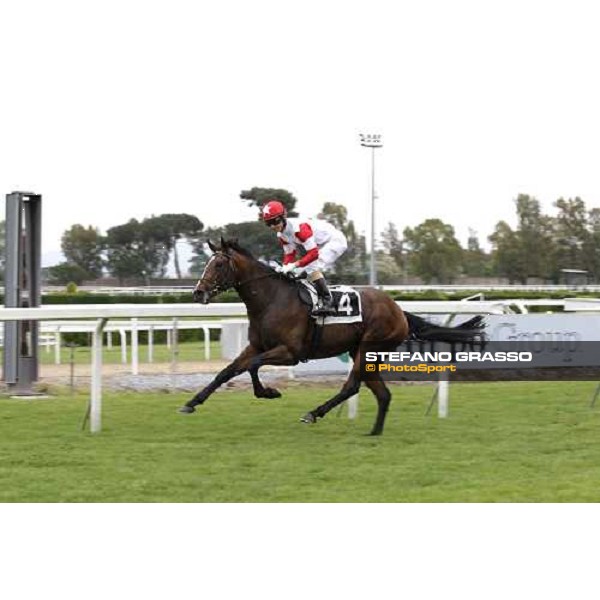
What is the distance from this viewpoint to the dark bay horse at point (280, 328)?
7.07 meters

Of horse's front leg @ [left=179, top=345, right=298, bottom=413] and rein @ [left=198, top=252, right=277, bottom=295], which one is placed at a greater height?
rein @ [left=198, top=252, right=277, bottom=295]

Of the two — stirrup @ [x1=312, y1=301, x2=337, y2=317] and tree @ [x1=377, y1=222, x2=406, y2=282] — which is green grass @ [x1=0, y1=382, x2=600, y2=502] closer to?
stirrup @ [x1=312, y1=301, x2=337, y2=317]

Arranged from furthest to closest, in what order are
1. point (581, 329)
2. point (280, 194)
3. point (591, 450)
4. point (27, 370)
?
1. point (280, 194)
2. point (27, 370)
3. point (581, 329)
4. point (591, 450)

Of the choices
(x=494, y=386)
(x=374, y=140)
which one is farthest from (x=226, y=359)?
(x=374, y=140)

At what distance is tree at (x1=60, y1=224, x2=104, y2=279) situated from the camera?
156ft

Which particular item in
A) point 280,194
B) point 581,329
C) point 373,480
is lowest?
point 373,480

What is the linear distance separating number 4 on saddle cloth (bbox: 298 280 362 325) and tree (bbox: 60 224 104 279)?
3951cm

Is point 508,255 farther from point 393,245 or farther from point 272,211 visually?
point 272,211

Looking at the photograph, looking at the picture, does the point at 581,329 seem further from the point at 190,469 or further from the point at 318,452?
the point at 190,469

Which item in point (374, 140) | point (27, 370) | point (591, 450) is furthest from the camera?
point (374, 140)

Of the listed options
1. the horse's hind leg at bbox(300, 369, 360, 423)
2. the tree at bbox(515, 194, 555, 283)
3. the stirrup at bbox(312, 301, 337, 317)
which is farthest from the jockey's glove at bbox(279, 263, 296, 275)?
the tree at bbox(515, 194, 555, 283)

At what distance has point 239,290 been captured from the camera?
7.20 metres

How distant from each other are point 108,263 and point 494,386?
36.4 meters

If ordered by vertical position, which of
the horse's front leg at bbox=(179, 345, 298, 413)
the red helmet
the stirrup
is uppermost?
the red helmet
